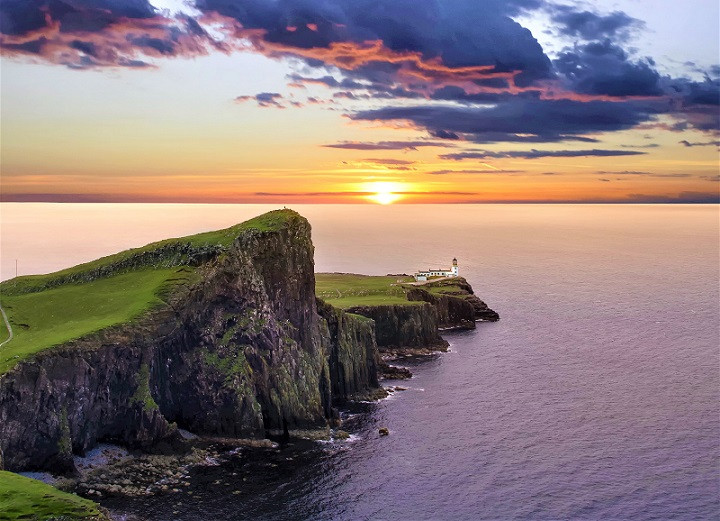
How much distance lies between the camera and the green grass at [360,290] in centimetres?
15125

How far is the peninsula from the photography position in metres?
78.4

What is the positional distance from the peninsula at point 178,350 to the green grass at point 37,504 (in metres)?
0.78

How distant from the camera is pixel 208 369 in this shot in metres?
91.7

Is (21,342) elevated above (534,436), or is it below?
above

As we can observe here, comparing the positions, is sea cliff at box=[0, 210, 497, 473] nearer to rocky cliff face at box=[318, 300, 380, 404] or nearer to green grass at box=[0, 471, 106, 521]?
rocky cliff face at box=[318, 300, 380, 404]

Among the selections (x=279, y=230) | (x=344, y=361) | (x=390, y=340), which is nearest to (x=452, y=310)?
(x=390, y=340)

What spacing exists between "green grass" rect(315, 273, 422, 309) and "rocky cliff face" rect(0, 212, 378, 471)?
3678cm

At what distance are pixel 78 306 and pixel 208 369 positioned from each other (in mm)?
21542

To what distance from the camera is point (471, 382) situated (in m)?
118

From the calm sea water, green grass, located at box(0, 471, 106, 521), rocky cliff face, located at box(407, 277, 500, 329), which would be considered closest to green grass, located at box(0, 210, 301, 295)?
the calm sea water

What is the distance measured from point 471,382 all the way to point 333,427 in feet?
96.6

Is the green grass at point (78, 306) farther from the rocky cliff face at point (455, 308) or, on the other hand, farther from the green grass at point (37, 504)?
the rocky cliff face at point (455, 308)

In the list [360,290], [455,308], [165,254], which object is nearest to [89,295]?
[165,254]

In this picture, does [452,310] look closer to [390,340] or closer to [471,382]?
[390,340]
